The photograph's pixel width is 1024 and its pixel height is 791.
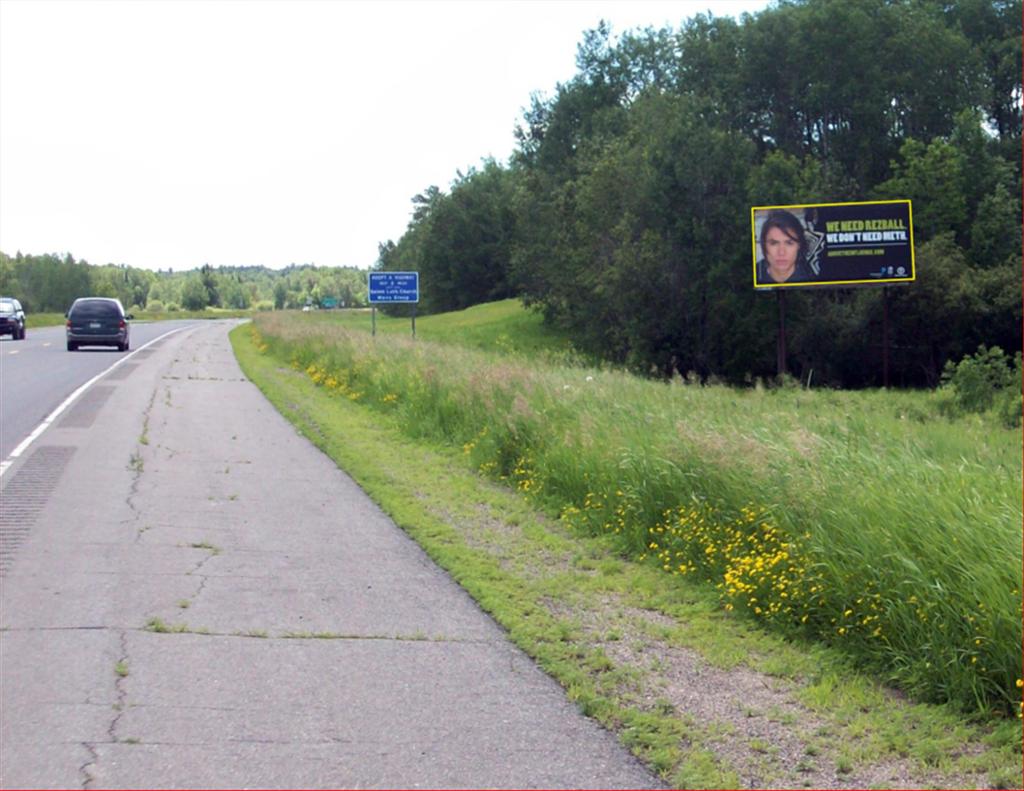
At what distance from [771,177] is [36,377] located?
104 ft

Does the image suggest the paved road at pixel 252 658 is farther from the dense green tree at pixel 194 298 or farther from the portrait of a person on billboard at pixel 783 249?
the dense green tree at pixel 194 298

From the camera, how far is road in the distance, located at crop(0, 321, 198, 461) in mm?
18922

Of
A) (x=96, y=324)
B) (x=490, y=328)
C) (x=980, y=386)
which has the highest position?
(x=96, y=324)

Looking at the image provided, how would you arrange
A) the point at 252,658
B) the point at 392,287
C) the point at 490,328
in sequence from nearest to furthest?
the point at 252,658, the point at 392,287, the point at 490,328

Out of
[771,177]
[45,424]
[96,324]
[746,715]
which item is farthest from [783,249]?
[746,715]

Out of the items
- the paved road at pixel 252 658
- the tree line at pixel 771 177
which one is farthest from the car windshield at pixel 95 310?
the paved road at pixel 252 658

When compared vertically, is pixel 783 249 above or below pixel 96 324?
above

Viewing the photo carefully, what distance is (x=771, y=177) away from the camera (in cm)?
5028

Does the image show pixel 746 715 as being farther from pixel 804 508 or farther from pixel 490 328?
pixel 490 328

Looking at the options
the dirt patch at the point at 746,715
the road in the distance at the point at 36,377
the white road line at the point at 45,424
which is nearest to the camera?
the dirt patch at the point at 746,715

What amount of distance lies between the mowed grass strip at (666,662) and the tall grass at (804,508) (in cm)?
22

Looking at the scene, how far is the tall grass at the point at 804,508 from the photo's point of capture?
6.04 metres

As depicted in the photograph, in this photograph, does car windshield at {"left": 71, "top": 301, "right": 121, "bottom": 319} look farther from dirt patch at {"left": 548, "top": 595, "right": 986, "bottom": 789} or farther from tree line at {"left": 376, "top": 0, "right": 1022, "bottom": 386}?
dirt patch at {"left": 548, "top": 595, "right": 986, "bottom": 789}

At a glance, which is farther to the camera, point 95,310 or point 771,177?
point 771,177
